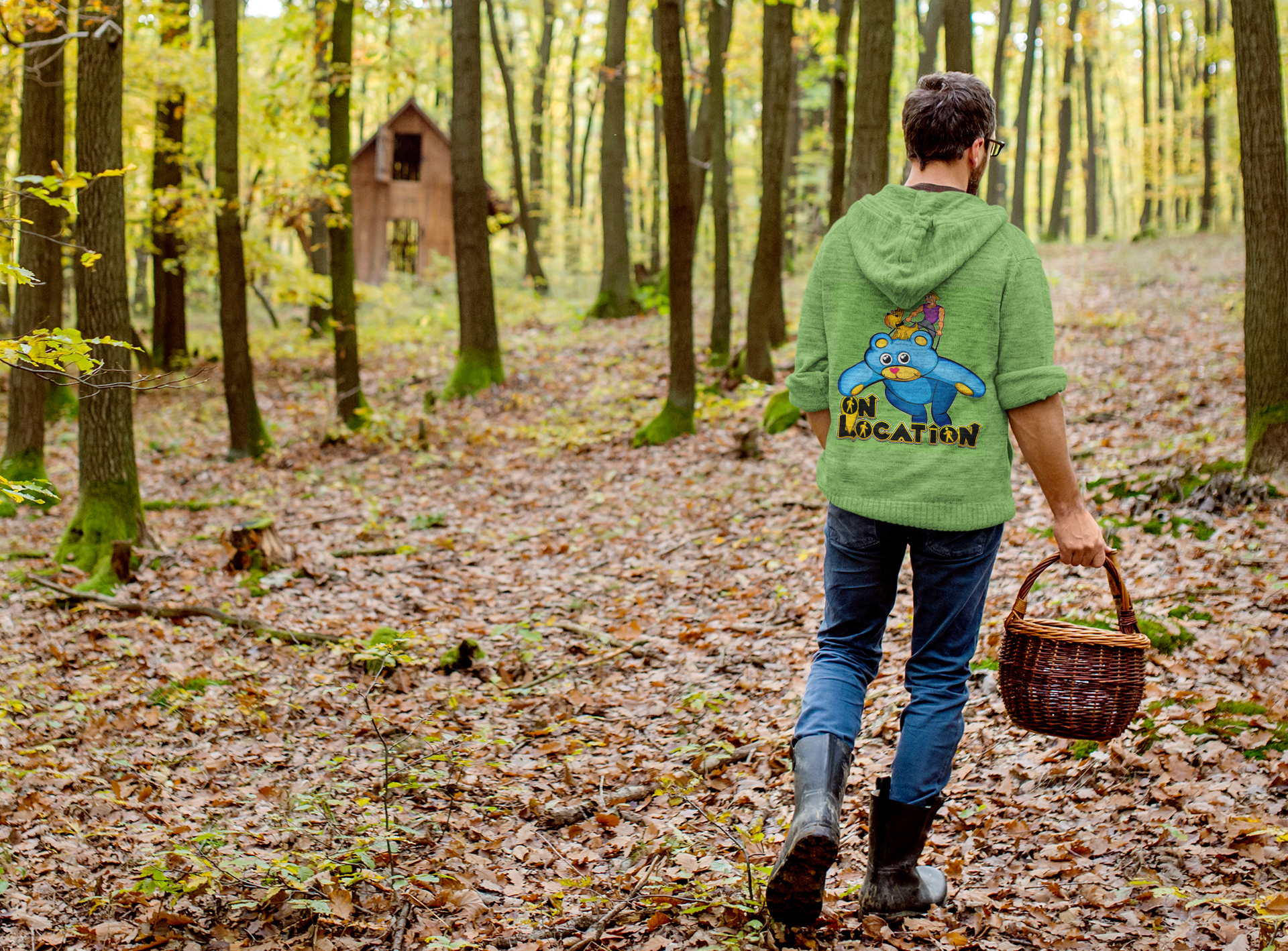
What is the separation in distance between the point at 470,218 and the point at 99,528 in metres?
8.29

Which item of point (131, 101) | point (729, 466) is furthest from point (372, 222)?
point (729, 466)

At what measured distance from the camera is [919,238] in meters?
2.73

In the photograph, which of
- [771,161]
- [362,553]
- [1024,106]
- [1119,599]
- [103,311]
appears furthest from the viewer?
[1024,106]

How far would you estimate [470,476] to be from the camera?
1135cm

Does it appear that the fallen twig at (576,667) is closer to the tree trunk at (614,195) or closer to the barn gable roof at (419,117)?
the tree trunk at (614,195)

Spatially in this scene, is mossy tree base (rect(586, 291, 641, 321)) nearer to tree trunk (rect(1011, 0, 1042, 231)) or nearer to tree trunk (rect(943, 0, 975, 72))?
tree trunk (rect(1011, 0, 1042, 231))

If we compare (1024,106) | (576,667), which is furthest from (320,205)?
(1024,106)

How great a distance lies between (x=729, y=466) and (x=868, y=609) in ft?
23.5

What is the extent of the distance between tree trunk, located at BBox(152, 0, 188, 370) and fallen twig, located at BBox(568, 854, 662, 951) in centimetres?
1145

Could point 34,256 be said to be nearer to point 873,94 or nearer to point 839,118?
point 873,94

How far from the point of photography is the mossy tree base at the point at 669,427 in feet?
38.0

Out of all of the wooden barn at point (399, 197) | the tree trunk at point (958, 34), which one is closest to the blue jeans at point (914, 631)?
the tree trunk at point (958, 34)

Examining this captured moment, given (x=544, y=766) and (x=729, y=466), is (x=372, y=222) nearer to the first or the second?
(x=729, y=466)

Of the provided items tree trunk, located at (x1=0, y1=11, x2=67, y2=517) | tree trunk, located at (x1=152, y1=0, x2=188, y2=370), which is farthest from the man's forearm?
tree trunk, located at (x1=152, y1=0, x2=188, y2=370)
